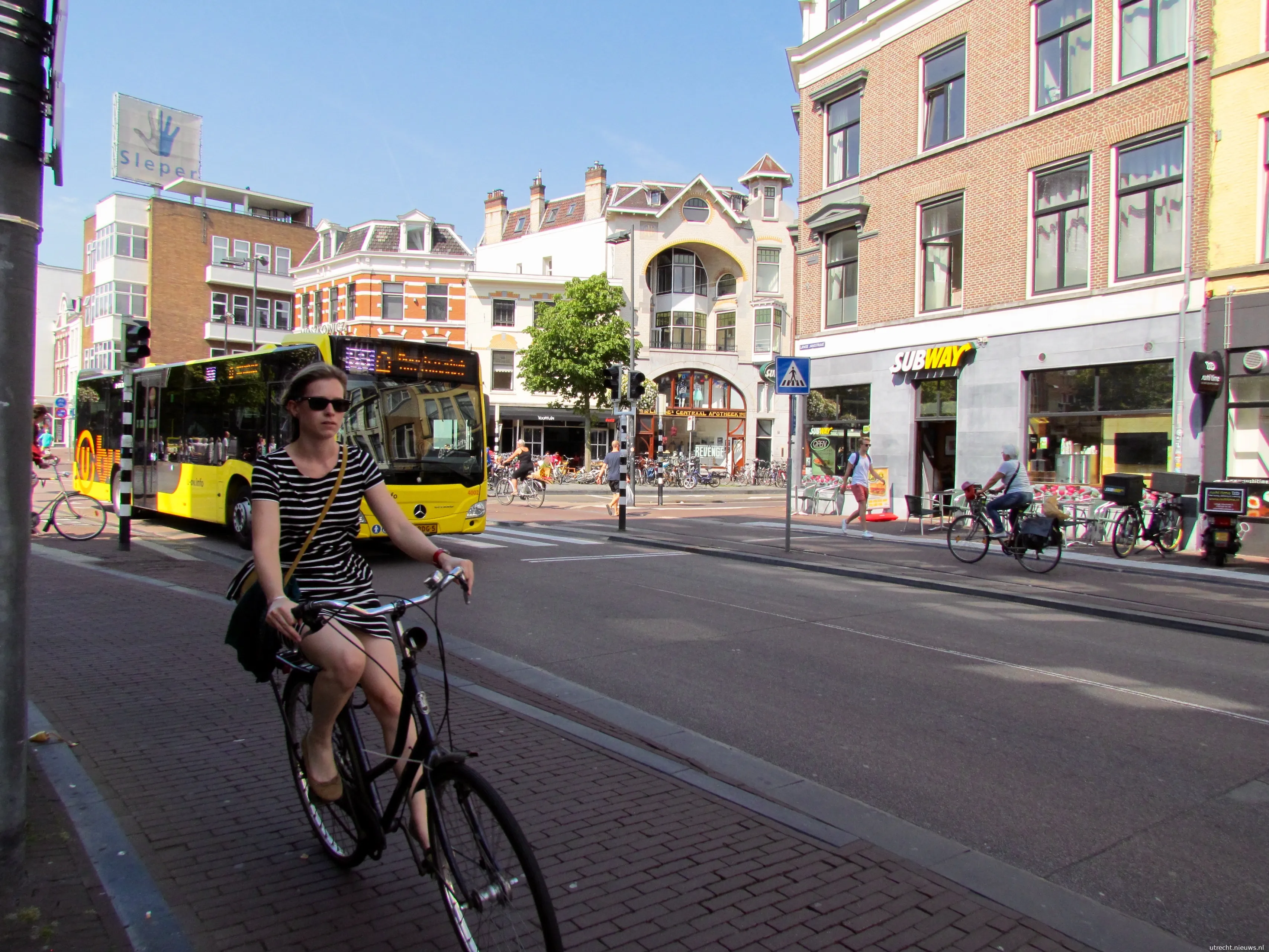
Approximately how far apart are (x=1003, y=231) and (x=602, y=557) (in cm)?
1096

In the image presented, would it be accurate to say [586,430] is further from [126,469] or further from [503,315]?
[126,469]

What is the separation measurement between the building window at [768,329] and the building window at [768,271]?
71.0 inches

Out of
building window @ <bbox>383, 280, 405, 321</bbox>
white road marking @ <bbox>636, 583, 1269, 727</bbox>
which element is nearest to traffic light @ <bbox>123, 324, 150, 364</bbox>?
white road marking @ <bbox>636, 583, 1269, 727</bbox>

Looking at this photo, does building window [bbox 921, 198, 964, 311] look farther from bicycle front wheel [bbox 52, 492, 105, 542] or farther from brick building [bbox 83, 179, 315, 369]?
brick building [bbox 83, 179, 315, 369]

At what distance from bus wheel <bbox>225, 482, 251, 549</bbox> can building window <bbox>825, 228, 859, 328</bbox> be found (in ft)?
47.3

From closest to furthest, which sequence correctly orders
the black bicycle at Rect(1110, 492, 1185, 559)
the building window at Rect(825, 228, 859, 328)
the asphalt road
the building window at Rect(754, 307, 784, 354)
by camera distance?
the asphalt road < the black bicycle at Rect(1110, 492, 1185, 559) < the building window at Rect(825, 228, 859, 328) < the building window at Rect(754, 307, 784, 354)

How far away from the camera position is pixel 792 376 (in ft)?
46.1

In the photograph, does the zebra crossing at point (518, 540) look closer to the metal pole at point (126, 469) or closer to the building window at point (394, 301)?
the metal pole at point (126, 469)

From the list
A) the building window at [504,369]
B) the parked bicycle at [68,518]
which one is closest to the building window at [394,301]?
the building window at [504,369]

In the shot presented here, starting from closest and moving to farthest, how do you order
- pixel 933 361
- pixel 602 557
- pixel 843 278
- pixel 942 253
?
1. pixel 602 557
2. pixel 933 361
3. pixel 942 253
4. pixel 843 278

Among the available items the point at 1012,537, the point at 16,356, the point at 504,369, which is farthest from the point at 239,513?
the point at 504,369

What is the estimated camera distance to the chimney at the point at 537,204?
53.9m

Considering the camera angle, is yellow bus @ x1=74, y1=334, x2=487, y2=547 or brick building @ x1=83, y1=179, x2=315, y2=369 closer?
yellow bus @ x1=74, y1=334, x2=487, y2=547

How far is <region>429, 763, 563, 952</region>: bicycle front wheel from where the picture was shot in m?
2.41
